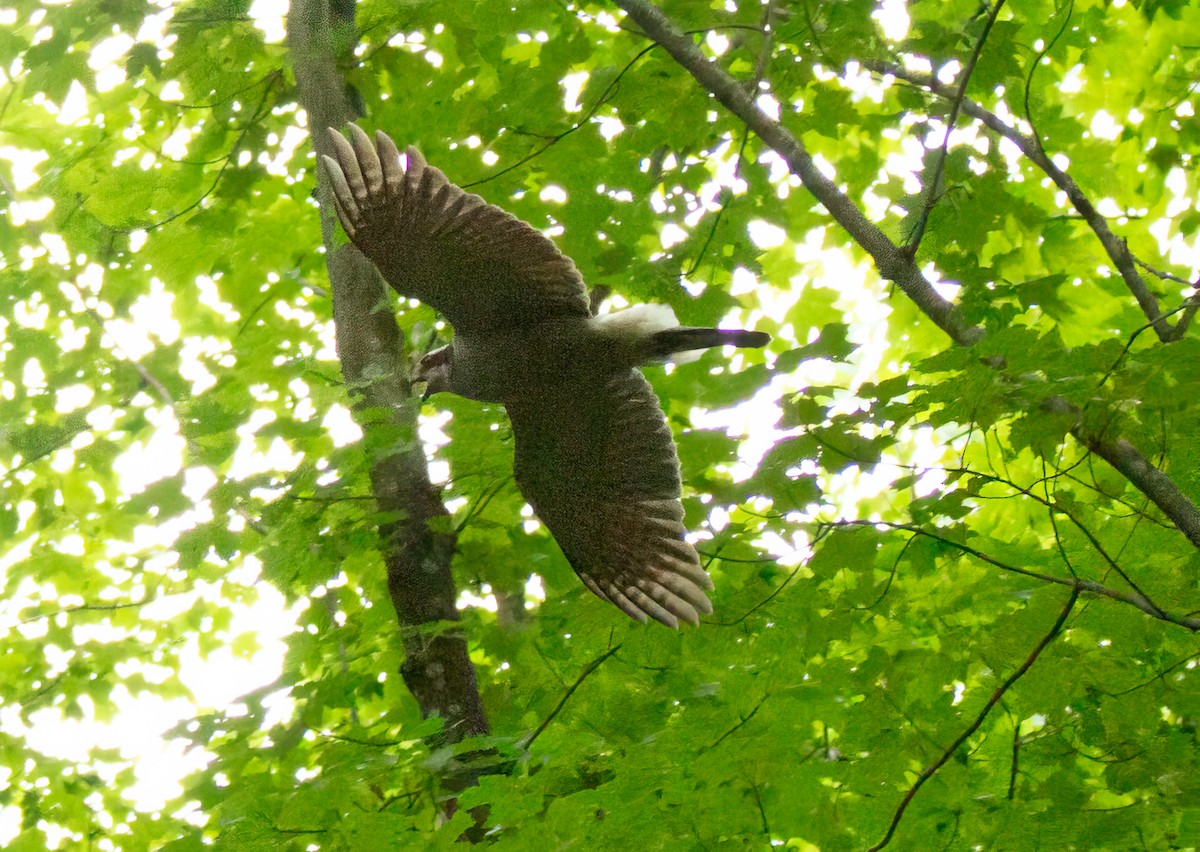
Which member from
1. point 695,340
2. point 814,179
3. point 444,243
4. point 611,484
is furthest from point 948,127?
point 611,484

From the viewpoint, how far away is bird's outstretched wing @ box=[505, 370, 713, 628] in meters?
2.60

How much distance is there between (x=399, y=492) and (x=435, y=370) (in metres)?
0.43

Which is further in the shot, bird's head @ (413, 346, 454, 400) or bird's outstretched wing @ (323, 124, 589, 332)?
bird's head @ (413, 346, 454, 400)

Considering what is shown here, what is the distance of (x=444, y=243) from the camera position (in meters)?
2.27

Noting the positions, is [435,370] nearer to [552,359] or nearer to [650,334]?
[552,359]

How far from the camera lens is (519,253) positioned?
2.31 meters

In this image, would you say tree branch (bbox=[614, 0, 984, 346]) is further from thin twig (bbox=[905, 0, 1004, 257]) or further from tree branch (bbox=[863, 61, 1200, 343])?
tree branch (bbox=[863, 61, 1200, 343])

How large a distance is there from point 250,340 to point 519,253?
4.46ft

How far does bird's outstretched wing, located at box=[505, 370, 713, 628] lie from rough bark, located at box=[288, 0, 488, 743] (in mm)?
330

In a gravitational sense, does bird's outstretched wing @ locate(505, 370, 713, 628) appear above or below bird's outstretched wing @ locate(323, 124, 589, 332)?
below

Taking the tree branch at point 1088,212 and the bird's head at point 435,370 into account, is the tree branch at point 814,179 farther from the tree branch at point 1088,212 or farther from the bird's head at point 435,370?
the bird's head at point 435,370

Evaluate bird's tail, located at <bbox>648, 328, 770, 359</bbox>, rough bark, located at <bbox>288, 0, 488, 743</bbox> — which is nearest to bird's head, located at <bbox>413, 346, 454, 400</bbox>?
rough bark, located at <bbox>288, 0, 488, 743</bbox>

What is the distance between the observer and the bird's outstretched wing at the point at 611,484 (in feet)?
8.54

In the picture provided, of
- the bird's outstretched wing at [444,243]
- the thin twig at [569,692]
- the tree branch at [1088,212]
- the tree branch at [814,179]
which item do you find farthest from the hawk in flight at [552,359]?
the tree branch at [1088,212]
